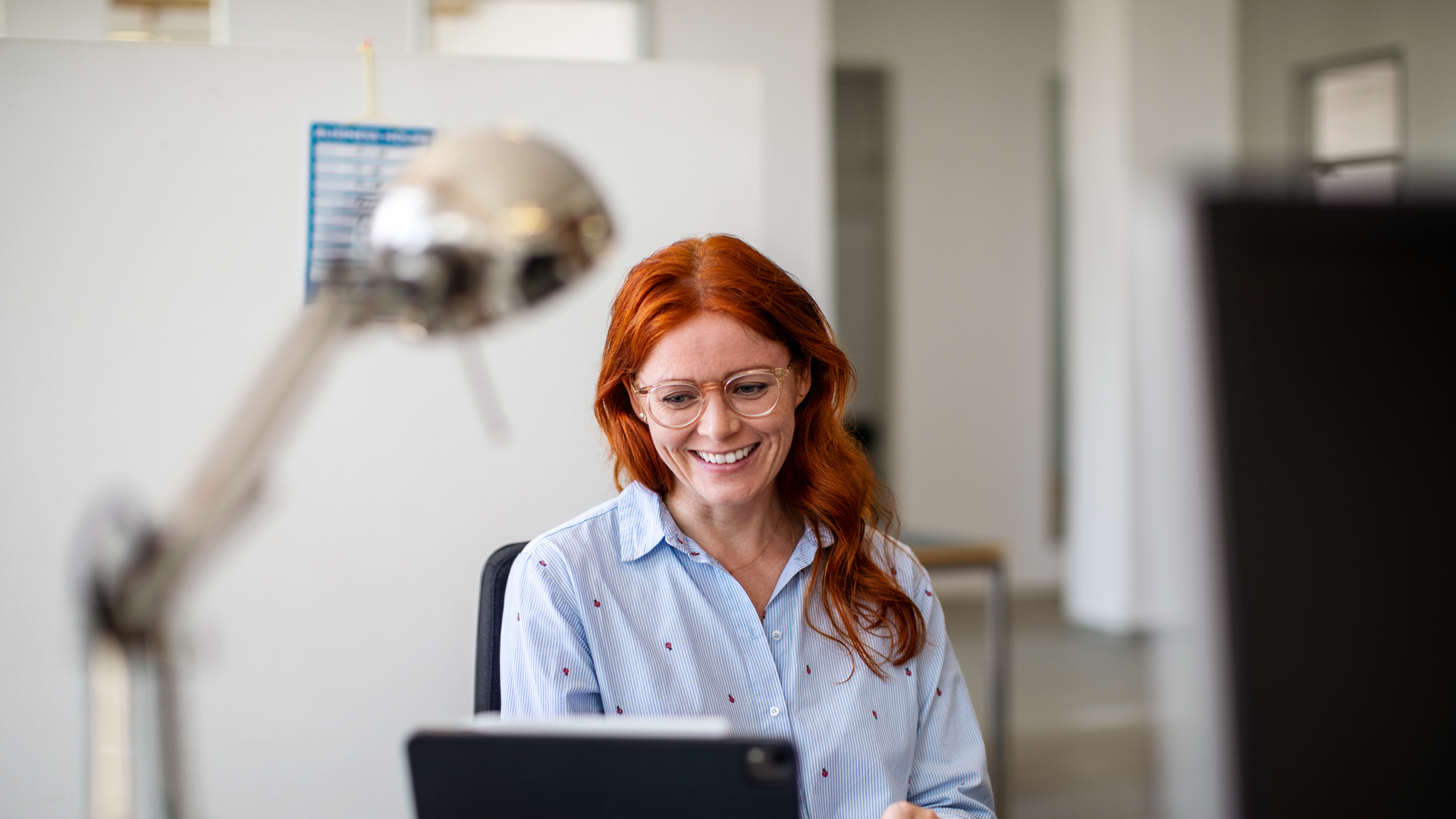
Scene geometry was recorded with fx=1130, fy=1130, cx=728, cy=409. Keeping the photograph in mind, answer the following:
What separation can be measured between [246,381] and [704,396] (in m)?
0.76

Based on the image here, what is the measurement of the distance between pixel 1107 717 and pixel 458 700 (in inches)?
111

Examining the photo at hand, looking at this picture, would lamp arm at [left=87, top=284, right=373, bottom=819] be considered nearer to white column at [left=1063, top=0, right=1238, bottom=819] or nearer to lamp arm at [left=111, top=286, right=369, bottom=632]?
lamp arm at [left=111, top=286, right=369, bottom=632]

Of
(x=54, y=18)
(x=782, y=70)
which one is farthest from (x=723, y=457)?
(x=782, y=70)

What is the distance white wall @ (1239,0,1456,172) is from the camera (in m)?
5.30

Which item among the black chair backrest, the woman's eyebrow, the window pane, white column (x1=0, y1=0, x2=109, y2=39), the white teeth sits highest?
the window pane

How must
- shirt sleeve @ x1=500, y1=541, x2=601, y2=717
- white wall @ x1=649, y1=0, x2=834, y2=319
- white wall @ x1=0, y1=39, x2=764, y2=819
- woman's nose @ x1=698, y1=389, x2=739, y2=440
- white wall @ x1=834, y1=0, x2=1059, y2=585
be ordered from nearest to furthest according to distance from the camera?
shirt sleeve @ x1=500, y1=541, x2=601, y2=717, woman's nose @ x1=698, y1=389, x2=739, y2=440, white wall @ x1=0, y1=39, x2=764, y2=819, white wall @ x1=649, y1=0, x2=834, y2=319, white wall @ x1=834, y1=0, x2=1059, y2=585

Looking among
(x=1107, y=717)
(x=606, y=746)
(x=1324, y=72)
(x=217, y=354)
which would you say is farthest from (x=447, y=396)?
(x=1324, y=72)

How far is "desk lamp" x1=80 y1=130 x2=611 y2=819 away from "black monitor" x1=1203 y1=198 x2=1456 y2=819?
1.18 ft

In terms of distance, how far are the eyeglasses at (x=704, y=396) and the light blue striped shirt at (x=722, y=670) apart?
14 centimetres

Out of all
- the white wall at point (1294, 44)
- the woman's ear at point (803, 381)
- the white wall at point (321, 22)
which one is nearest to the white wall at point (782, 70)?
the white wall at point (321, 22)

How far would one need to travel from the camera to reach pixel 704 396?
4.76ft

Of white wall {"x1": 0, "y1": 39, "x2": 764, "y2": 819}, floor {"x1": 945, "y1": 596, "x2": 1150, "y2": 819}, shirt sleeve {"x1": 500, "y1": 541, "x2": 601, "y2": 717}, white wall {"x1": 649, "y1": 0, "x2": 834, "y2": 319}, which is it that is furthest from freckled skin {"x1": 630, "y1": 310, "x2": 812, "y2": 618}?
white wall {"x1": 649, "y1": 0, "x2": 834, "y2": 319}

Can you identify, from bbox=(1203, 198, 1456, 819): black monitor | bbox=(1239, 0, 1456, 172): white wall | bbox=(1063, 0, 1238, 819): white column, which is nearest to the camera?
bbox=(1203, 198, 1456, 819): black monitor

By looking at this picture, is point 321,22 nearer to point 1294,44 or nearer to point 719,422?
point 719,422
